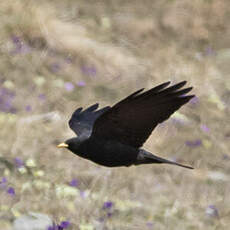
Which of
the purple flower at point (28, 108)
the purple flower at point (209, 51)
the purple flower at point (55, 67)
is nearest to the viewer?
the purple flower at point (28, 108)

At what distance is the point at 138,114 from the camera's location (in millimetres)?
4633

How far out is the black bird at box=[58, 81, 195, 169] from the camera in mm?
4430

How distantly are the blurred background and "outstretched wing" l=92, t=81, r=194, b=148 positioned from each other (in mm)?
848

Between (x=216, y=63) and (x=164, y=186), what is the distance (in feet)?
11.7

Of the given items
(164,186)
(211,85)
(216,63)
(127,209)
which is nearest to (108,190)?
(127,209)

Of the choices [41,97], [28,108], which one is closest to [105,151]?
[28,108]

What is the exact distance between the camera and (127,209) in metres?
6.71

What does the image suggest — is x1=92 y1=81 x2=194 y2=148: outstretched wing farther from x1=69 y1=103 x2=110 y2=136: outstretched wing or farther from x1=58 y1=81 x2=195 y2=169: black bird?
x1=69 y1=103 x2=110 y2=136: outstretched wing

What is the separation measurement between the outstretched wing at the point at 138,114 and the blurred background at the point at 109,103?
848 mm

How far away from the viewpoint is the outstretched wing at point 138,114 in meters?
4.37

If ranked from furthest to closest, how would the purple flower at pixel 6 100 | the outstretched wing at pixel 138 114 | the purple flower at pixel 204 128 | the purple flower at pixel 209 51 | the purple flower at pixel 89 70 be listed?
1. the purple flower at pixel 209 51
2. the purple flower at pixel 89 70
3. the purple flower at pixel 204 128
4. the purple flower at pixel 6 100
5. the outstretched wing at pixel 138 114

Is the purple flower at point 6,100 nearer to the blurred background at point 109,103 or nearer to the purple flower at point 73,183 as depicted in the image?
the blurred background at point 109,103

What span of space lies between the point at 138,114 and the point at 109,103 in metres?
4.41

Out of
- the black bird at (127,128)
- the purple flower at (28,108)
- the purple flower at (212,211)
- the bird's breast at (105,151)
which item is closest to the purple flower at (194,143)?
the purple flower at (212,211)
